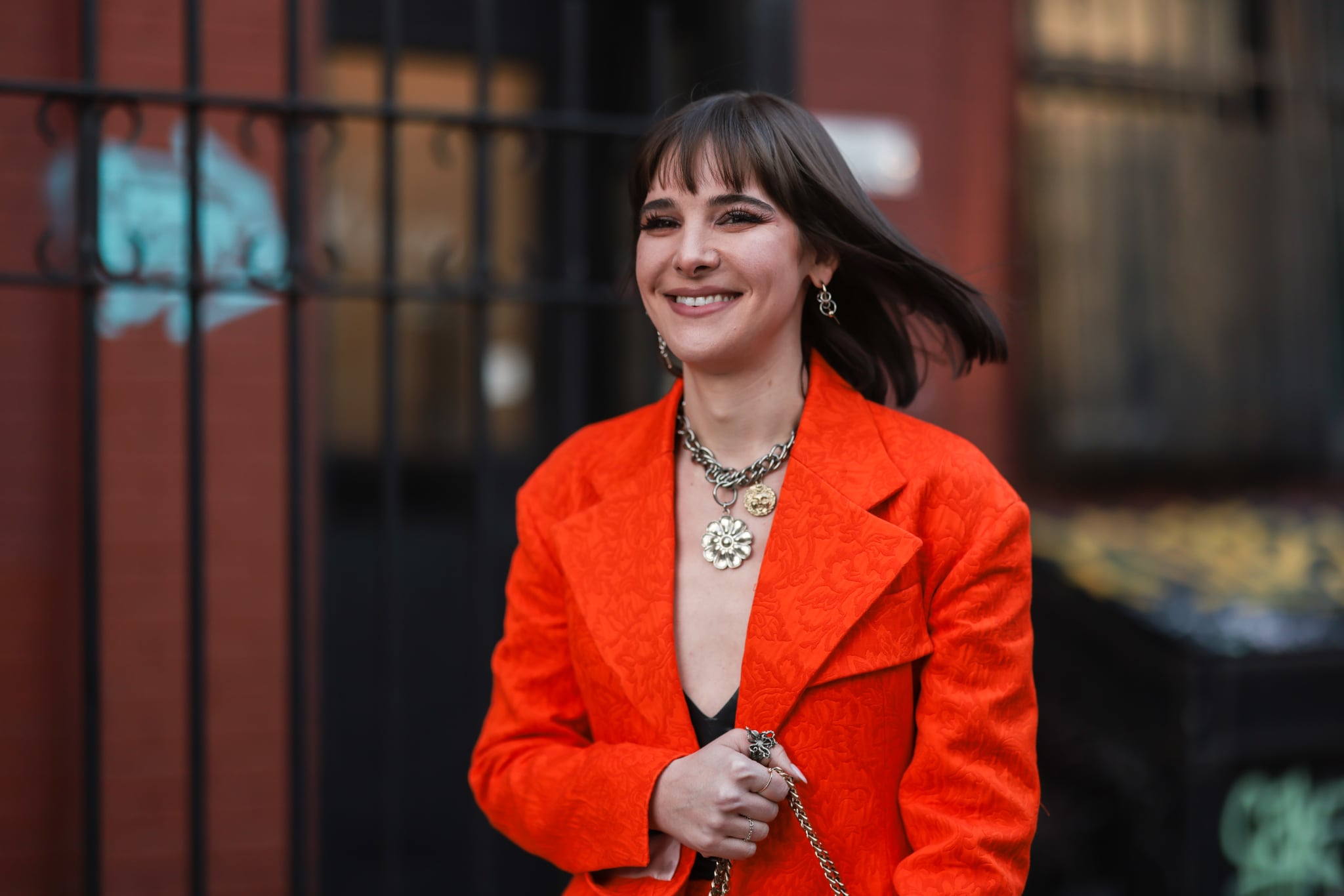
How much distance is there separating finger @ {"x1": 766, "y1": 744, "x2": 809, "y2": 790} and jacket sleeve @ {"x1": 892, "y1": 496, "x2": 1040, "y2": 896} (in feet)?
0.51

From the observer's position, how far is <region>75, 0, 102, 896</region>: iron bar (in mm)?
2314

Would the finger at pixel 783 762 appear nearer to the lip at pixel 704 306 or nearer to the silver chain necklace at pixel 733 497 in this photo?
the silver chain necklace at pixel 733 497

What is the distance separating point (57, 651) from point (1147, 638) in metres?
2.91

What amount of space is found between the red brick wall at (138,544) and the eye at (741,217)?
2200mm

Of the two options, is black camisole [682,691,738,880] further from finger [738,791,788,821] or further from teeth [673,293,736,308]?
teeth [673,293,736,308]

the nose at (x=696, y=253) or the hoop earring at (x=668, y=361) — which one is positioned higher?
the nose at (x=696, y=253)

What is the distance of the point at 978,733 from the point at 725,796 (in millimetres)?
323

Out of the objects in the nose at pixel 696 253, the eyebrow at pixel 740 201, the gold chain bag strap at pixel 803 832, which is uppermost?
the eyebrow at pixel 740 201

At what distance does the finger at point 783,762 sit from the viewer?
4.58ft

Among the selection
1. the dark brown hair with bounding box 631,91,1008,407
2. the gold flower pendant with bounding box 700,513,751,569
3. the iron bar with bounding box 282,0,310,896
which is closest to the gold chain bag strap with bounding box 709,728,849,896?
the gold flower pendant with bounding box 700,513,751,569

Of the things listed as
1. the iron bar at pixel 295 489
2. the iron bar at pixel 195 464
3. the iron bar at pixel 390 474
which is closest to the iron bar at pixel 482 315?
the iron bar at pixel 390 474

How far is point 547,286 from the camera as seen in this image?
265cm

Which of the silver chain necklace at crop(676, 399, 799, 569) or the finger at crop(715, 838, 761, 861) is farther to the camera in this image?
the silver chain necklace at crop(676, 399, 799, 569)

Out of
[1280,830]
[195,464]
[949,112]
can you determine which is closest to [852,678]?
[195,464]
